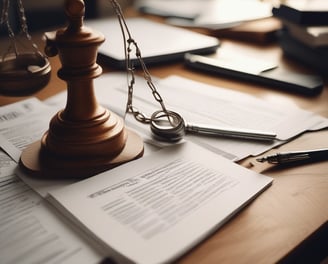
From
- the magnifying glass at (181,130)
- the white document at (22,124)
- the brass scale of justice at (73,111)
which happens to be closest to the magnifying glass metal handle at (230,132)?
the magnifying glass at (181,130)

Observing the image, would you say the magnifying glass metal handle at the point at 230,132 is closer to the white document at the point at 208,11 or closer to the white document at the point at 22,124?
the white document at the point at 22,124

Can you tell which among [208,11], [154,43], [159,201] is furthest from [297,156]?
[208,11]

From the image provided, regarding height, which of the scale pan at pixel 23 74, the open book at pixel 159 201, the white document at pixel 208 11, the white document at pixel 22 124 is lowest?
the white document at pixel 22 124

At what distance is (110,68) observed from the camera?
1027 millimetres

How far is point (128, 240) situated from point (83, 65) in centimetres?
24

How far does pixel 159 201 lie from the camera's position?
20.6 inches

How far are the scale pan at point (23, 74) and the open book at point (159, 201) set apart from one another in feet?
0.44

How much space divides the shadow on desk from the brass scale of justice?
259 millimetres

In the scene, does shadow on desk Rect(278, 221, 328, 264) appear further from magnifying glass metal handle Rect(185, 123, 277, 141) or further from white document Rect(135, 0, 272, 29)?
white document Rect(135, 0, 272, 29)

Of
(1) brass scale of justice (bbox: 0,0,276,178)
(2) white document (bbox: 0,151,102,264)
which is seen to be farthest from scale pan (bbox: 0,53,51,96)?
(2) white document (bbox: 0,151,102,264)

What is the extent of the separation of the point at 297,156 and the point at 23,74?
403 mm

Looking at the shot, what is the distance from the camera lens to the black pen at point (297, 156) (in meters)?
0.62

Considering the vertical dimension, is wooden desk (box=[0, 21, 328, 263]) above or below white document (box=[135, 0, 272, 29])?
below

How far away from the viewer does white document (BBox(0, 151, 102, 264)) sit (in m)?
0.44
